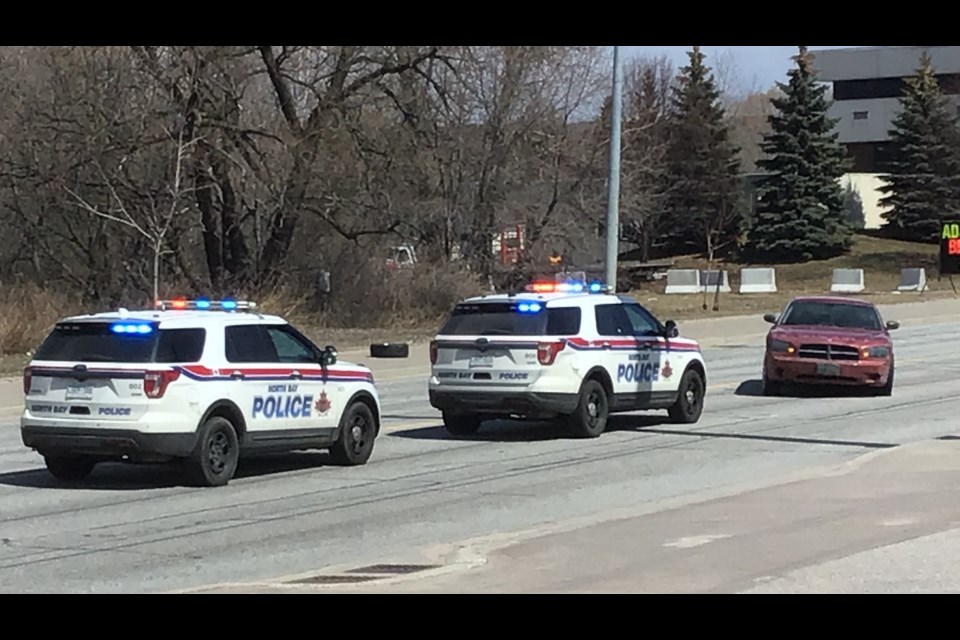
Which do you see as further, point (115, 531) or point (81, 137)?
point (81, 137)

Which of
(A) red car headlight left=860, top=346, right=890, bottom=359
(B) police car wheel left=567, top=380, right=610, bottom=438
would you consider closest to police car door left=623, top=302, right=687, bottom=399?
(B) police car wheel left=567, top=380, right=610, bottom=438

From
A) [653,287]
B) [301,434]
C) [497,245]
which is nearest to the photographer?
[301,434]

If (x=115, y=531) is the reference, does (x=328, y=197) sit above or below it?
above

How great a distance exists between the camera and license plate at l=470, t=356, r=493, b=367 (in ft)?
59.6

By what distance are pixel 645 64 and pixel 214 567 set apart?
264 feet

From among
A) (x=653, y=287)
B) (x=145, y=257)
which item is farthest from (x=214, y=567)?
(x=653, y=287)

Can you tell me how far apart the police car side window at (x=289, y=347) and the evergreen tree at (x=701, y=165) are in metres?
63.4

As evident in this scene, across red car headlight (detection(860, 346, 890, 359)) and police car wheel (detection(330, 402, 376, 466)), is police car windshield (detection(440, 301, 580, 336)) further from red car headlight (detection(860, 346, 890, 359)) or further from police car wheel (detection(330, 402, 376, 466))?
red car headlight (detection(860, 346, 890, 359))

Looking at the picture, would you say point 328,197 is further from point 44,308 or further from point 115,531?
point 115,531

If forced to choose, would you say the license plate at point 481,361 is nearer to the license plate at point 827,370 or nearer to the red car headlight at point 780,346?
the red car headlight at point 780,346

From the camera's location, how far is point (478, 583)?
932 centimetres

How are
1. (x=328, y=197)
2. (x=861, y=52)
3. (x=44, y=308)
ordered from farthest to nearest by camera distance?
1. (x=861, y=52)
2. (x=328, y=197)
3. (x=44, y=308)

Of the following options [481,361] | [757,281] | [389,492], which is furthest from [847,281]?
[389,492]

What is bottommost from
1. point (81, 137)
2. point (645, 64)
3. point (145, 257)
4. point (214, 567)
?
point (214, 567)
